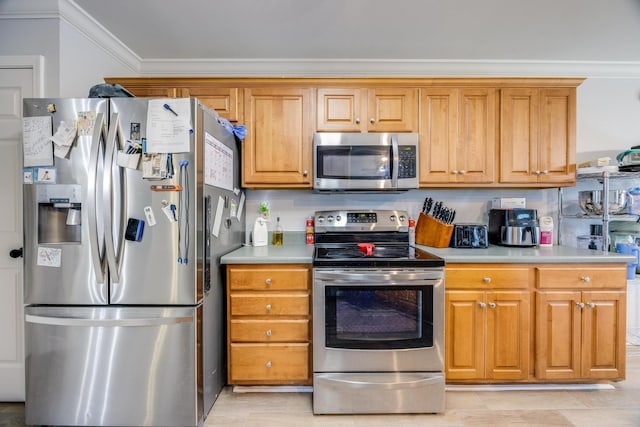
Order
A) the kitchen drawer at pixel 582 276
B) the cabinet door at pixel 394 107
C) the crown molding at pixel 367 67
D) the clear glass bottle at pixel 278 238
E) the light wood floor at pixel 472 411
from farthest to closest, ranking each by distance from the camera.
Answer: the crown molding at pixel 367 67 → the clear glass bottle at pixel 278 238 → the cabinet door at pixel 394 107 → the kitchen drawer at pixel 582 276 → the light wood floor at pixel 472 411

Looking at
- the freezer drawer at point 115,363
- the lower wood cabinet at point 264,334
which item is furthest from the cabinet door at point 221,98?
the freezer drawer at point 115,363

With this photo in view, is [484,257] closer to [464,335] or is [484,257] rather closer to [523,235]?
[464,335]

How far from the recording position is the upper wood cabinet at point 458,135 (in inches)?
95.7

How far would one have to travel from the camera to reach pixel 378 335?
6.40 feet

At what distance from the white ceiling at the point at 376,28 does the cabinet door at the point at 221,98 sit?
16.3 inches

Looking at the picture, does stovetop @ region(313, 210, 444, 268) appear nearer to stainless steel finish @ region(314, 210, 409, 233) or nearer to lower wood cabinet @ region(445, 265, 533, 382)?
stainless steel finish @ region(314, 210, 409, 233)

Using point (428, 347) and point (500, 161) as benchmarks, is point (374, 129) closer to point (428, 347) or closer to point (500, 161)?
point (500, 161)

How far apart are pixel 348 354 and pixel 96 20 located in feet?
9.26

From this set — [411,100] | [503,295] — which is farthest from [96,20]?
[503,295]

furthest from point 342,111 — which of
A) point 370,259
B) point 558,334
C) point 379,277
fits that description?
point 558,334

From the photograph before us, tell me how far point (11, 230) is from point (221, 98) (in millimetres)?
1610

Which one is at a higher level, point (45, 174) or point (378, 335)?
point (45, 174)

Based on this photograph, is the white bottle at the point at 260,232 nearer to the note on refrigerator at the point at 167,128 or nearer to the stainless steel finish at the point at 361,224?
the stainless steel finish at the point at 361,224

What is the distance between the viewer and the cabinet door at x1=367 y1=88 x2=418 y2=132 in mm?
2430
